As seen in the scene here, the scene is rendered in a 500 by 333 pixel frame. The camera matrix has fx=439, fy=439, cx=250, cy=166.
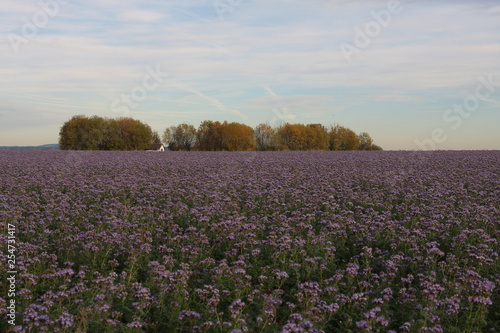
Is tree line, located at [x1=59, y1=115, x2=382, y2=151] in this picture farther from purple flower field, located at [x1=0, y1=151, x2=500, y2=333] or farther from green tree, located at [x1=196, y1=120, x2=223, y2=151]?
purple flower field, located at [x1=0, y1=151, x2=500, y2=333]

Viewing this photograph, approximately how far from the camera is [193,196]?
1063cm

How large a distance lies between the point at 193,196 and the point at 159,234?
3112mm

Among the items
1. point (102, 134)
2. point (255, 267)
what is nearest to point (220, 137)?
point (102, 134)

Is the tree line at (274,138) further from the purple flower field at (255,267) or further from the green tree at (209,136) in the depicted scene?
the purple flower field at (255,267)

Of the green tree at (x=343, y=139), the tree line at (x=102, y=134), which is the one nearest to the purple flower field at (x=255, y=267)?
the tree line at (x=102, y=134)

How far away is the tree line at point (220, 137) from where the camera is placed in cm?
7100

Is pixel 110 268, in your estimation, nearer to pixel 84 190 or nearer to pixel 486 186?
pixel 84 190

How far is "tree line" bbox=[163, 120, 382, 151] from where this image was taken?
71.9 metres

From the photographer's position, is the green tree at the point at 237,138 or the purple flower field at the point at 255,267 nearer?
the purple flower field at the point at 255,267

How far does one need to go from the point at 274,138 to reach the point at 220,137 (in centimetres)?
938

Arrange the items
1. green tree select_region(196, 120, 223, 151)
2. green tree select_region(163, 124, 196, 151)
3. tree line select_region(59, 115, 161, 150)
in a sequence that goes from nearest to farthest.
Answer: tree line select_region(59, 115, 161, 150)
green tree select_region(196, 120, 223, 151)
green tree select_region(163, 124, 196, 151)

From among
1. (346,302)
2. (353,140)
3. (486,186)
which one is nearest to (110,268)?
(346,302)

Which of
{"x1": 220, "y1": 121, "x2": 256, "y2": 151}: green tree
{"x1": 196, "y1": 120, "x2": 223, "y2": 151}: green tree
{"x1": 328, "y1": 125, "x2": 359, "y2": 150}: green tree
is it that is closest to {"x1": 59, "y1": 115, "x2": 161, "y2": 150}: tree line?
{"x1": 196, "y1": 120, "x2": 223, "y2": 151}: green tree

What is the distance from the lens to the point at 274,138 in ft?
250
